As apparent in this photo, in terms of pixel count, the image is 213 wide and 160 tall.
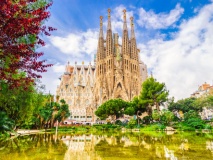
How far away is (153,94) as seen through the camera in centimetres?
3656

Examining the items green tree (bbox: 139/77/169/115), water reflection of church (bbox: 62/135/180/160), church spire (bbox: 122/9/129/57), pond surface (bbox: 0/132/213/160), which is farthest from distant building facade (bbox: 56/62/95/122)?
water reflection of church (bbox: 62/135/180/160)

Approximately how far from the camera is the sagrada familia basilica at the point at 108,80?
201 ft

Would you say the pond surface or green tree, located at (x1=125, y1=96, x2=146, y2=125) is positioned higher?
green tree, located at (x1=125, y1=96, x2=146, y2=125)

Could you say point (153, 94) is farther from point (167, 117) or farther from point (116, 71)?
point (116, 71)

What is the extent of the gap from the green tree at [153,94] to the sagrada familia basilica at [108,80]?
22.7 metres

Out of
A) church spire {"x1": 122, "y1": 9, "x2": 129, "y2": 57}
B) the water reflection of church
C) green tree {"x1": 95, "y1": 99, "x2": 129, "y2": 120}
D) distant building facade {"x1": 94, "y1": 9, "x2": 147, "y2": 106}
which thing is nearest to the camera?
the water reflection of church

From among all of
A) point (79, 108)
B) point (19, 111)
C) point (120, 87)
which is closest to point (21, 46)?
point (19, 111)

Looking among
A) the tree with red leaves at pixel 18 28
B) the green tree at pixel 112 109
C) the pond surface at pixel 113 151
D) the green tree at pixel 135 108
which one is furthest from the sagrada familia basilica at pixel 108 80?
the tree with red leaves at pixel 18 28

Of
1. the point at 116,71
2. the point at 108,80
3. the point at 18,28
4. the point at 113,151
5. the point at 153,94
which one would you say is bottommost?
the point at 113,151

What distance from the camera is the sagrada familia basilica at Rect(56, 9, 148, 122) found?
201 feet

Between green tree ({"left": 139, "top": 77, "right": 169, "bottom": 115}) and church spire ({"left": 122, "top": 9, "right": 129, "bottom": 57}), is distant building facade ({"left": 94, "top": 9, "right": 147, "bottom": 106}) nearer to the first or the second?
church spire ({"left": 122, "top": 9, "right": 129, "bottom": 57})

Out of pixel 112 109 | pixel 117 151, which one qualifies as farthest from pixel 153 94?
pixel 117 151

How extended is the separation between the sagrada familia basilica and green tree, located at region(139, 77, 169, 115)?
22676 millimetres

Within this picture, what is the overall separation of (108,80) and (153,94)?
88.4 ft
